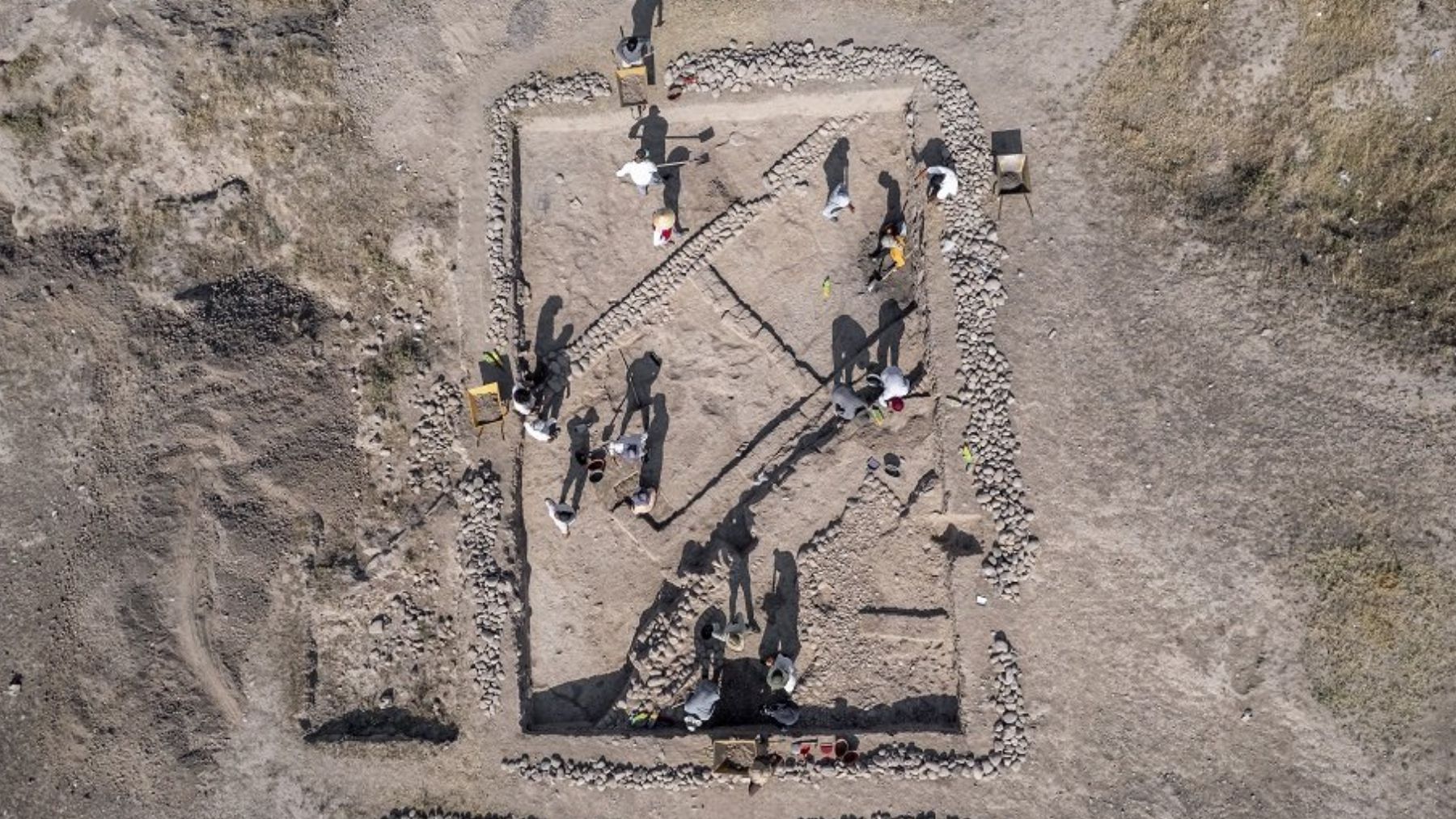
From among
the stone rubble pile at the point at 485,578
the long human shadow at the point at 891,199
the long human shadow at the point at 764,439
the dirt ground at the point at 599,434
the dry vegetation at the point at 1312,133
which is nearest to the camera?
the dirt ground at the point at 599,434

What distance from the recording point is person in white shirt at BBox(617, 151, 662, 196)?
1886 centimetres

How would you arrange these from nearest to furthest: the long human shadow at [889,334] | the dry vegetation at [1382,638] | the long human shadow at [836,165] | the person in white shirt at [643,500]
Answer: the dry vegetation at [1382,638] → the person in white shirt at [643,500] → the long human shadow at [889,334] → the long human shadow at [836,165]

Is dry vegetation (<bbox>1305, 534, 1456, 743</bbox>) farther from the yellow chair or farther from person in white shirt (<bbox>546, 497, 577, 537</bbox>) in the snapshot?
the yellow chair

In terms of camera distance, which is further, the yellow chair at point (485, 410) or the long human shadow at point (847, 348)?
the long human shadow at point (847, 348)

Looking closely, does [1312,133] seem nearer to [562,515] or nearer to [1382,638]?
[1382,638]

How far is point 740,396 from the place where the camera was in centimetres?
1920

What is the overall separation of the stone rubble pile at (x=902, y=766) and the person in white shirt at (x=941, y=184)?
31.6 feet

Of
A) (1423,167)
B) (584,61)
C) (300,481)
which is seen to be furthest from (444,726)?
(1423,167)

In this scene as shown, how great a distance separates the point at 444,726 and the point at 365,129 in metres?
14.0

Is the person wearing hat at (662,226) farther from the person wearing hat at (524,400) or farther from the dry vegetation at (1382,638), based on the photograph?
the dry vegetation at (1382,638)

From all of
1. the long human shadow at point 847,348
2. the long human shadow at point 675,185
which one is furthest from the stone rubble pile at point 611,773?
the long human shadow at point 675,185

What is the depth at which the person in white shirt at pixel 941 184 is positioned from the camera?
60.3 feet

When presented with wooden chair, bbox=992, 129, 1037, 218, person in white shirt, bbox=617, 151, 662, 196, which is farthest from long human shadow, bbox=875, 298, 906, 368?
person in white shirt, bbox=617, 151, 662, 196

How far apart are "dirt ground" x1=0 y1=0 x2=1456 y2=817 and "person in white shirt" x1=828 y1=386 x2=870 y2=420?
689mm
